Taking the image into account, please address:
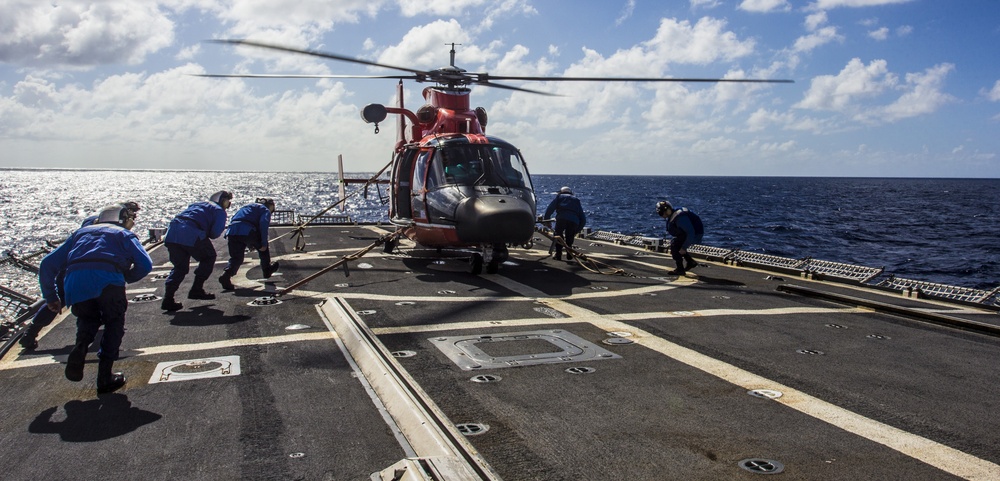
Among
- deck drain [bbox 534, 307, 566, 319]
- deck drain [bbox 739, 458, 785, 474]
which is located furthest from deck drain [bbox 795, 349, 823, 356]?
deck drain [bbox 739, 458, 785, 474]

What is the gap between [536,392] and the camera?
614 cm

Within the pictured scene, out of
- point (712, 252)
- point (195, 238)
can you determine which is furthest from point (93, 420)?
point (712, 252)

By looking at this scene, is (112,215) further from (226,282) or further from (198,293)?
(226,282)

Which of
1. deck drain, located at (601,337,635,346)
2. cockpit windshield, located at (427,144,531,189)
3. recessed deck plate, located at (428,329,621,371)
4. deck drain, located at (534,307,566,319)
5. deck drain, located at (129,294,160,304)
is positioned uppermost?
cockpit windshield, located at (427,144,531,189)

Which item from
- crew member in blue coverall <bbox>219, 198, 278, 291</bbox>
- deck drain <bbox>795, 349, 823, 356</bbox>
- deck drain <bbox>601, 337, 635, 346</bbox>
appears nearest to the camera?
deck drain <bbox>795, 349, 823, 356</bbox>

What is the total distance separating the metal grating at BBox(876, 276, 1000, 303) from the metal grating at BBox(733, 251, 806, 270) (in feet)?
7.01

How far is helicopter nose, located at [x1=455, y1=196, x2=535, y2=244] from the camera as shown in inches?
488

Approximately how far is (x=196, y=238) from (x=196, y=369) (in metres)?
4.46

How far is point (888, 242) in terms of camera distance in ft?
158

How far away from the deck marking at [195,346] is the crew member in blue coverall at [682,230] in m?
8.03

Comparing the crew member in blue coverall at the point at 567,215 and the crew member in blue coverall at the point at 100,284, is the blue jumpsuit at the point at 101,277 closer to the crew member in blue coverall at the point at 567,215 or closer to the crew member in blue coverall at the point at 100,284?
the crew member in blue coverall at the point at 100,284

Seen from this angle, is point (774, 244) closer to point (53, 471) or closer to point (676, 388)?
point (676, 388)

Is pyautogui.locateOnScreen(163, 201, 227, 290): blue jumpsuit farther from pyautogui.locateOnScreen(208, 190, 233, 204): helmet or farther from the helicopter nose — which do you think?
the helicopter nose

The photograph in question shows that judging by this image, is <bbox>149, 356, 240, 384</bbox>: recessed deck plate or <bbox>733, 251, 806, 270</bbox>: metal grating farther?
<bbox>733, 251, 806, 270</bbox>: metal grating
